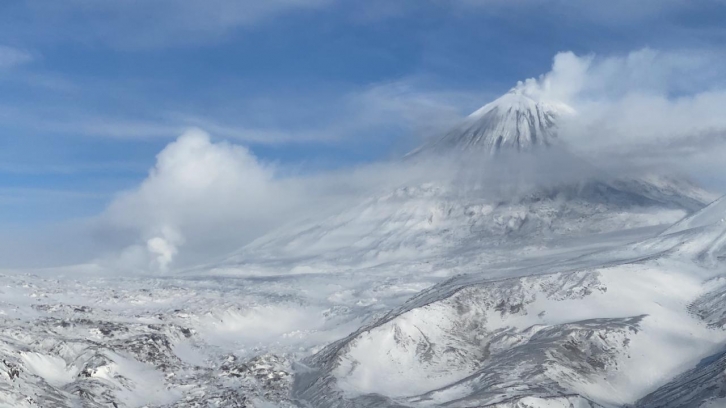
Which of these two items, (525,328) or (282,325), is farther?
(282,325)

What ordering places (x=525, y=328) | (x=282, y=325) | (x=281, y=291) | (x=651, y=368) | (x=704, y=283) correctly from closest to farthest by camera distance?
1. (x=651, y=368)
2. (x=525, y=328)
3. (x=704, y=283)
4. (x=282, y=325)
5. (x=281, y=291)

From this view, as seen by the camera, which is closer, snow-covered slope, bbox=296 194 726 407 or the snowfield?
snow-covered slope, bbox=296 194 726 407

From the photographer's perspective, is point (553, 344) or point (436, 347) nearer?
point (553, 344)

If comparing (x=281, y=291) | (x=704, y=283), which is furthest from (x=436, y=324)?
(x=281, y=291)

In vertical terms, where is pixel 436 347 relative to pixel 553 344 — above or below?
above

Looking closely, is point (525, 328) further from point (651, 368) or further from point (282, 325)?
point (282, 325)

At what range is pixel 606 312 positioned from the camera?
91.9 m

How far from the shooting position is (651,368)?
77750 millimetres

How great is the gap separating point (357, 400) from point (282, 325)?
5464 cm

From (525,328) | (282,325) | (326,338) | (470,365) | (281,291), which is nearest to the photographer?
(470,365)

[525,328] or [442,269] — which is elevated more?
[442,269]

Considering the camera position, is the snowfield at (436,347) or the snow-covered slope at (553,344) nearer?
the snow-covered slope at (553,344)

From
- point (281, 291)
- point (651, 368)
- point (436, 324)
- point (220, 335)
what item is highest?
point (281, 291)

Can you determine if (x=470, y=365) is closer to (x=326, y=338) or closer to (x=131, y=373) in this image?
(x=326, y=338)
